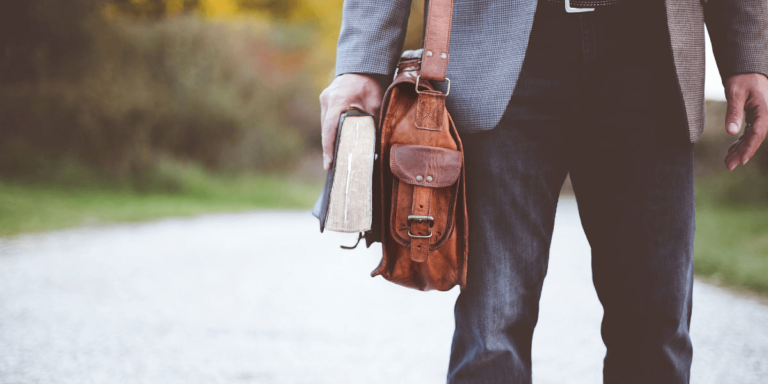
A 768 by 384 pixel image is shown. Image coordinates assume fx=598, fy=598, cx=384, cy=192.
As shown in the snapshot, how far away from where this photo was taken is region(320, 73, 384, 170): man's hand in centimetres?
134

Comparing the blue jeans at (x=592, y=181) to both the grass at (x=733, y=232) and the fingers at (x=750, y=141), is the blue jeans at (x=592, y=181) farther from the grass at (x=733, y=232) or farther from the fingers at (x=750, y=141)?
the grass at (x=733, y=232)

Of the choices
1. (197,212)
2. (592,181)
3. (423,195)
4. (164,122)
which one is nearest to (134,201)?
(197,212)

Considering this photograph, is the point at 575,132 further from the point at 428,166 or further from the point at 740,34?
the point at 740,34

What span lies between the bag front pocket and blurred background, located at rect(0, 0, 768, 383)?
1440 millimetres

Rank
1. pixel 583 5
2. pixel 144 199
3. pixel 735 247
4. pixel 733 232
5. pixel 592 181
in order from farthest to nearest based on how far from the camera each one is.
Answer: pixel 144 199, pixel 733 232, pixel 735 247, pixel 592 181, pixel 583 5

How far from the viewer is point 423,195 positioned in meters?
1.30

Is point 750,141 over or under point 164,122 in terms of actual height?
over

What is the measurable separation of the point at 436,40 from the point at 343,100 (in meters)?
0.24

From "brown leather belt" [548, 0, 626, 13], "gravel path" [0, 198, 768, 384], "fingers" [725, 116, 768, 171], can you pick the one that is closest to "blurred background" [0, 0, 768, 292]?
"gravel path" [0, 198, 768, 384]

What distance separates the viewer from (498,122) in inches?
50.9

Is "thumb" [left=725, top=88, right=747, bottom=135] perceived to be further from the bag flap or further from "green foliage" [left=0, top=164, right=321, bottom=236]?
"green foliage" [left=0, top=164, right=321, bottom=236]

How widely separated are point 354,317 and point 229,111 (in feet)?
34.0

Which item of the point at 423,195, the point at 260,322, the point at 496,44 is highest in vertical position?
the point at 496,44

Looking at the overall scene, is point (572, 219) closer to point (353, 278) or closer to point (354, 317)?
point (353, 278)
